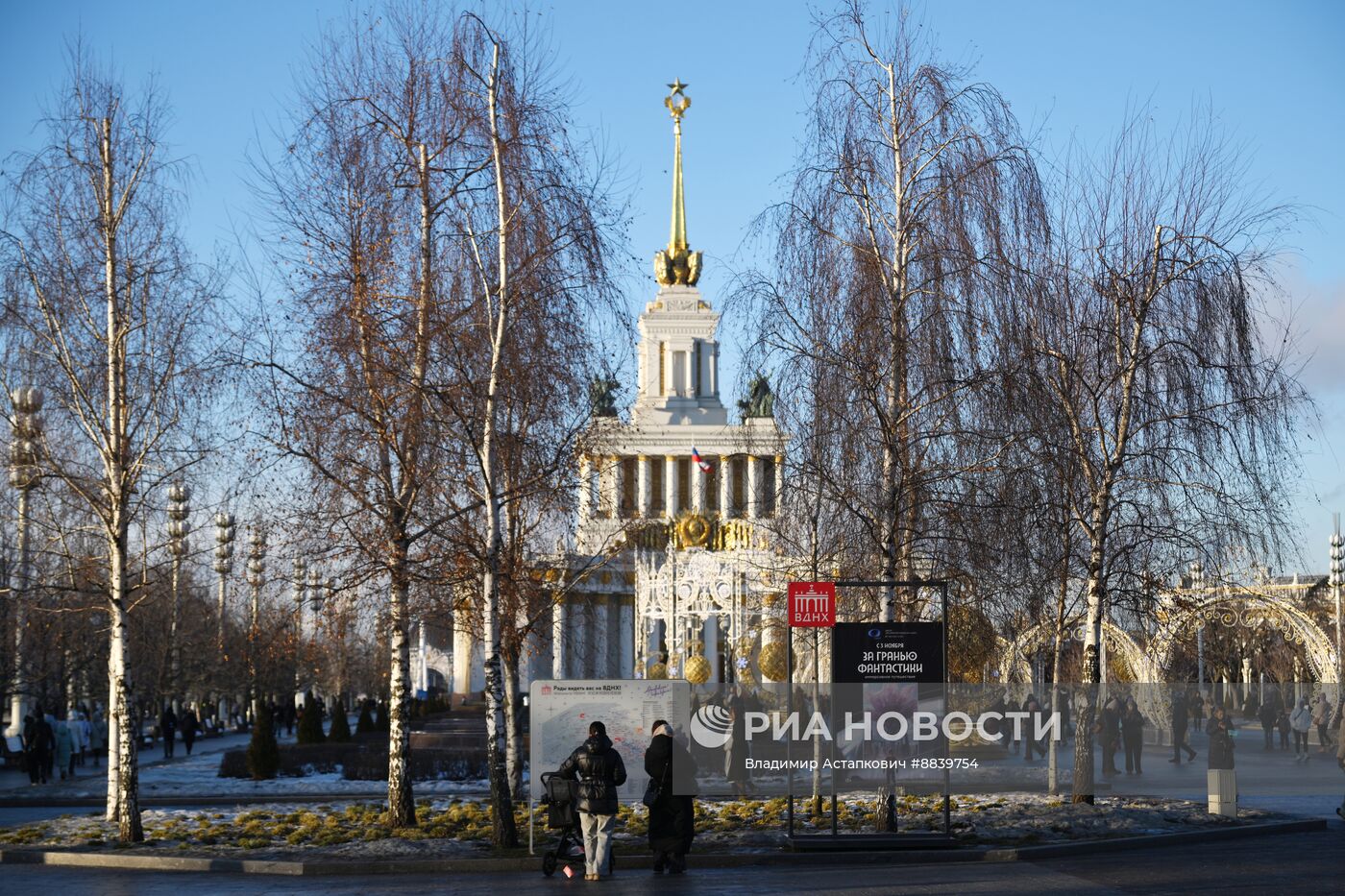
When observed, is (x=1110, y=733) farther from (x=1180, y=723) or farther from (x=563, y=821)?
(x=563, y=821)

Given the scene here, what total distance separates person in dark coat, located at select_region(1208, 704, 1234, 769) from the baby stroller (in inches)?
510

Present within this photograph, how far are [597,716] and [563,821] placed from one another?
102 inches

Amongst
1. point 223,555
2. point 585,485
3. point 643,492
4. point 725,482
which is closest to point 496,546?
point 585,485

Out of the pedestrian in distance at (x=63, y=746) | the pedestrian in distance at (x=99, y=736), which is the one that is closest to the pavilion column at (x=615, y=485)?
the pedestrian in distance at (x=63, y=746)

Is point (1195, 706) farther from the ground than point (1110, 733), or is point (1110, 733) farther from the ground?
point (1195, 706)

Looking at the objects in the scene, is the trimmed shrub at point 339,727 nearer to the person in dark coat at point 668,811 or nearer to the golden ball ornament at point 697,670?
the golden ball ornament at point 697,670

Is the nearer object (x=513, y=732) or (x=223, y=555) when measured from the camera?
(x=513, y=732)

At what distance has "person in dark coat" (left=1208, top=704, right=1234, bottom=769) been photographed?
27828 millimetres

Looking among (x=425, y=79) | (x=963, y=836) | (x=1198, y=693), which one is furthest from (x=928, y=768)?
(x=1198, y=693)

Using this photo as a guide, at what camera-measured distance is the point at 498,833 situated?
2169cm

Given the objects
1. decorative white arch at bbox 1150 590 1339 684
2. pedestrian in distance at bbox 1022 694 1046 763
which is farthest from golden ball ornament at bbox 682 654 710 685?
decorative white arch at bbox 1150 590 1339 684

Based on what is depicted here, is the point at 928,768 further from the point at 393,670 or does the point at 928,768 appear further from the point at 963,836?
the point at 393,670

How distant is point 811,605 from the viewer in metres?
22.5

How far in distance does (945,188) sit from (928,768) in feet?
27.1
